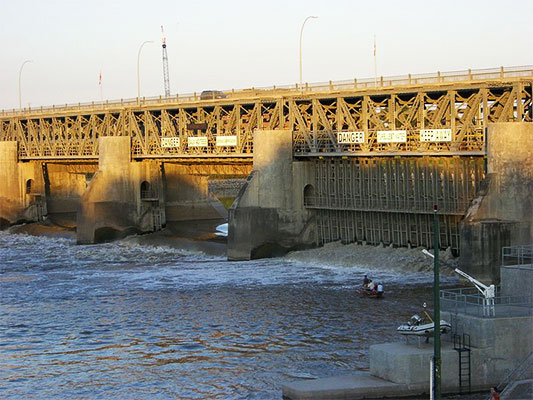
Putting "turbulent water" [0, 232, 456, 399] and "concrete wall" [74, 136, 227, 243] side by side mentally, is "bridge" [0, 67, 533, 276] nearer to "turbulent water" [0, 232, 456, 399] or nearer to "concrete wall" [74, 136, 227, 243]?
"concrete wall" [74, 136, 227, 243]

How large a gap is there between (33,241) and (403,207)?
42072 mm

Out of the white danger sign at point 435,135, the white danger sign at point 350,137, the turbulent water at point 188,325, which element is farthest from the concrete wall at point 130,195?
the white danger sign at point 435,135

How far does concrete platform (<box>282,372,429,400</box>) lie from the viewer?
28.7 meters

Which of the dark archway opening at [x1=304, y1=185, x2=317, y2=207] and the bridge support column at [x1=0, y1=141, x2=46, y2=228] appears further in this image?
the bridge support column at [x1=0, y1=141, x2=46, y2=228]

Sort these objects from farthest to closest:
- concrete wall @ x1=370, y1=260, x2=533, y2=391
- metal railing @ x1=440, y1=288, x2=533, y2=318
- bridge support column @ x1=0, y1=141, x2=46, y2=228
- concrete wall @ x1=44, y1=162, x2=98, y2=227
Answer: concrete wall @ x1=44, y1=162, x2=98, y2=227
bridge support column @ x1=0, y1=141, x2=46, y2=228
metal railing @ x1=440, y1=288, x2=533, y2=318
concrete wall @ x1=370, y1=260, x2=533, y2=391

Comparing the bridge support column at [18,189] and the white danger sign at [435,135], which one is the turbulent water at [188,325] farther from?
the bridge support column at [18,189]

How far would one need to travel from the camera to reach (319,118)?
68.9 m

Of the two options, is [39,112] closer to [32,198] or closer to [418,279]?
[32,198]

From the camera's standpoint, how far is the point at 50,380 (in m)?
34.4

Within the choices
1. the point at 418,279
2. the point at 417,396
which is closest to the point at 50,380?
the point at 417,396

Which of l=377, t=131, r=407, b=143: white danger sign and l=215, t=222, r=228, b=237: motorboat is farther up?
l=377, t=131, r=407, b=143: white danger sign

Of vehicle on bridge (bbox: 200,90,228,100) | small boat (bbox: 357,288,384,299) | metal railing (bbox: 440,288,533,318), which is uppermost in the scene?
vehicle on bridge (bbox: 200,90,228,100)

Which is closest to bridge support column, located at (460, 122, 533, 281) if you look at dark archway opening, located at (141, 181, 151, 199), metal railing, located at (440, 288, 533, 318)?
metal railing, located at (440, 288, 533, 318)

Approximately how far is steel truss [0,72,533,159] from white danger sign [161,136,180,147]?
0.66ft
